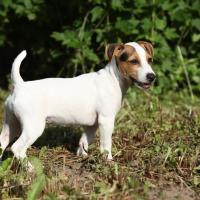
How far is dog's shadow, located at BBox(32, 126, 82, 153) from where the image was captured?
20.9ft

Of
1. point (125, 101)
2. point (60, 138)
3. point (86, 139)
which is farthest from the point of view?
point (125, 101)

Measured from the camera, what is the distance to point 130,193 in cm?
467

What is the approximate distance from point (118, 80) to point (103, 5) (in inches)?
117

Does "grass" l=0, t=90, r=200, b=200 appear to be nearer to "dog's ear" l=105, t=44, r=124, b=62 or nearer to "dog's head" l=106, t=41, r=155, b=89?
"dog's head" l=106, t=41, r=155, b=89

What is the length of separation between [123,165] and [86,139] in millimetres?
592

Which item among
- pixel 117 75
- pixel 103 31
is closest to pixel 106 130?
pixel 117 75

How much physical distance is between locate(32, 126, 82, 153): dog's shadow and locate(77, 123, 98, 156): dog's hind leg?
243 mm

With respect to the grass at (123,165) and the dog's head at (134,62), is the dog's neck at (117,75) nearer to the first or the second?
the dog's head at (134,62)

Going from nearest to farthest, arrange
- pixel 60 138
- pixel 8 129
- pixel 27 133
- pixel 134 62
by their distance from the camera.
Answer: pixel 27 133 < pixel 134 62 < pixel 8 129 < pixel 60 138

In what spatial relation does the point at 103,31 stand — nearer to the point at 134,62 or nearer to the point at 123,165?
the point at 134,62

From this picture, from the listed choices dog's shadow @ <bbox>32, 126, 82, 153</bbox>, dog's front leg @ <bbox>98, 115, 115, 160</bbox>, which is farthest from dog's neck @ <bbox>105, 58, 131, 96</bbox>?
dog's shadow @ <bbox>32, 126, 82, 153</bbox>

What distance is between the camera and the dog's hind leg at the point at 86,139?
5945mm

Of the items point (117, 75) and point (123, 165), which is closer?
point (123, 165)

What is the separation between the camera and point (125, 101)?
815 centimetres
